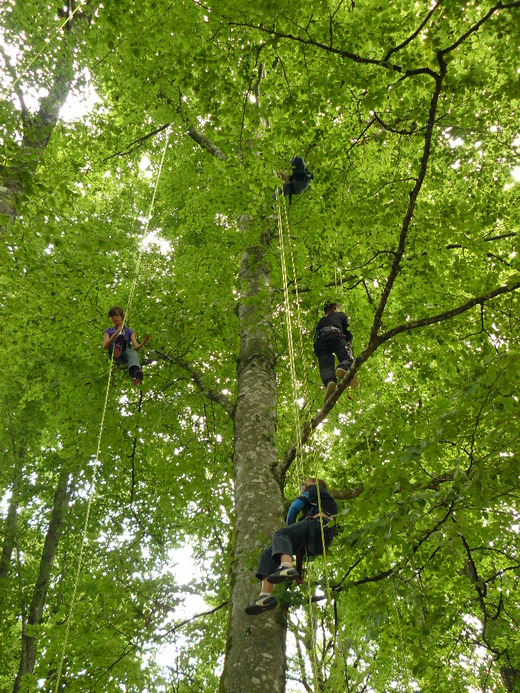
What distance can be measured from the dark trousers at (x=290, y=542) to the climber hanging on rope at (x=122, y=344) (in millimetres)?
2924

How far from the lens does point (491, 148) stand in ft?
18.0

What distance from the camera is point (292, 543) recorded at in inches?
132

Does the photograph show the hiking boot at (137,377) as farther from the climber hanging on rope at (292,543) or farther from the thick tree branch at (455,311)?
the thick tree branch at (455,311)

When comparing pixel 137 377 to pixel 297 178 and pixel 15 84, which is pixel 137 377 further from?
pixel 15 84

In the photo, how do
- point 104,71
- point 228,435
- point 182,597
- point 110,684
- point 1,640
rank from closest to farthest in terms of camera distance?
point 110,684, point 182,597, point 228,435, point 104,71, point 1,640

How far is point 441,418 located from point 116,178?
9.29 meters

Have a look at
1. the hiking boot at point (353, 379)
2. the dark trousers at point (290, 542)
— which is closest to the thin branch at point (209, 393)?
the hiking boot at point (353, 379)

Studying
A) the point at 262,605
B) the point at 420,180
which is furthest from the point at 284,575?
the point at 420,180

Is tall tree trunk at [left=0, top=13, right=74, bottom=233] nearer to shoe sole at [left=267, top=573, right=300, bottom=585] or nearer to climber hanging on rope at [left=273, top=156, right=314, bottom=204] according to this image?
climber hanging on rope at [left=273, top=156, right=314, bottom=204]

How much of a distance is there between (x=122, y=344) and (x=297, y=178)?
2780mm

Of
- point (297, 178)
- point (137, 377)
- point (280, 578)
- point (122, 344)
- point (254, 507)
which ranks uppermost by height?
point (297, 178)

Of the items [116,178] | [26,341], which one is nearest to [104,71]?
[116,178]

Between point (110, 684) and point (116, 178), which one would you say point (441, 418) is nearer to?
point (110, 684)

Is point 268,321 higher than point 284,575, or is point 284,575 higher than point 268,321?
point 268,321
